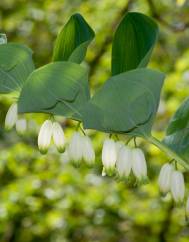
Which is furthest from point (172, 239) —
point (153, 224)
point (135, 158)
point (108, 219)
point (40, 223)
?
point (135, 158)

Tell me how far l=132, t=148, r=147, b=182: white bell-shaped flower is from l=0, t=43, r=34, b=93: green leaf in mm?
346

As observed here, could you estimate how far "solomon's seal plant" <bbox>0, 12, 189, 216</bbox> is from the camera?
1.19 m

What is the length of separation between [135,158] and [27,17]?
13.2 ft

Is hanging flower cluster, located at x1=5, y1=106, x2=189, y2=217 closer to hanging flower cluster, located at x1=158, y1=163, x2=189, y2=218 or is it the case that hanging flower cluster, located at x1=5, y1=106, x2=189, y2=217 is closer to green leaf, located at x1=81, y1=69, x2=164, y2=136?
hanging flower cluster, located at x1=158, y1=163, x2=189, y2=218

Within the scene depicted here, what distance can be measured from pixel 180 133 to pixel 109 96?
0.94 ft

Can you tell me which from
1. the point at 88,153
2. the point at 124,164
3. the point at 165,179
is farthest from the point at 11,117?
the point at 165,179

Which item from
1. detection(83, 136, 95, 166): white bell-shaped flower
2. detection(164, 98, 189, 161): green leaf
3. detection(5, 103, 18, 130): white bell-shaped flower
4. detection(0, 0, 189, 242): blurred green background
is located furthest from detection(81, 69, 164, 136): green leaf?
detection(0, 0, 189, 242): blurred green background

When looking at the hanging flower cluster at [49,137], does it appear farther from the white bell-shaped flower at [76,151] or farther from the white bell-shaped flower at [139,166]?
the white bell-shaped flower at [139,166]

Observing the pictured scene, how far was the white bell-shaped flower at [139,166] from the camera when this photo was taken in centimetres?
145

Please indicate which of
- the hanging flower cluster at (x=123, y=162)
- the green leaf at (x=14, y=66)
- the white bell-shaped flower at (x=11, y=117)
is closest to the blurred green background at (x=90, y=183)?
the white bell-shaped flower at (x=11, y=117)

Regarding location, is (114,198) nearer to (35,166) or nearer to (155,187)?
(155,187)

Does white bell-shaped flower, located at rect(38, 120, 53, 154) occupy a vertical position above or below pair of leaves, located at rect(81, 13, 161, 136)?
below

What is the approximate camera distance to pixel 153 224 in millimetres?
4625

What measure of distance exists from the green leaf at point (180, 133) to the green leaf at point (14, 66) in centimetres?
37
